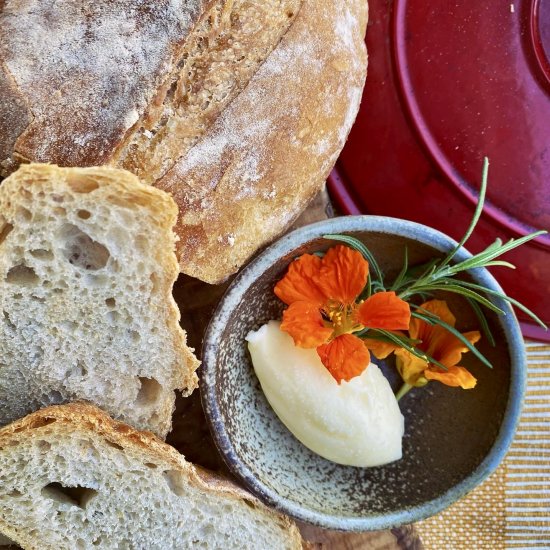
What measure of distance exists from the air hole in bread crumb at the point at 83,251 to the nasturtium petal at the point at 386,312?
469 mm

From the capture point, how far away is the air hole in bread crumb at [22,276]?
1.27 metres

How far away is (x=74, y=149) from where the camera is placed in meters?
1.25

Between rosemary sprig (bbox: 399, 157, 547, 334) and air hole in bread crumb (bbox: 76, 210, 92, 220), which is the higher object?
air hole in bread crumb (bbox: 76, 210, 92, 220)

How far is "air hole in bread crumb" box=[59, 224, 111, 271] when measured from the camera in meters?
1.26

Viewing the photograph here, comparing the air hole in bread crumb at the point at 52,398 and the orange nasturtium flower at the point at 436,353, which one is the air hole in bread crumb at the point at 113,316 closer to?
the air hole in bread crumb at the point at 52,398

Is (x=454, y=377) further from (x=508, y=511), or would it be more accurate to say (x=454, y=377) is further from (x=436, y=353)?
(x=508, y=511)

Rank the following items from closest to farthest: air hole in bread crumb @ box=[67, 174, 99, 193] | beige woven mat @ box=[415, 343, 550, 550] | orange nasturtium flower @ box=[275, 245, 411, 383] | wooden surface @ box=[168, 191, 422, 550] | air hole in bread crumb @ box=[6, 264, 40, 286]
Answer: air hole in bread crumb @ box=[67, 174, 99, 193], air hole in bread crumb @ box=[6, 264, 40, 286], orange nasturtium flower @ box=[275, 245, 411, 383], wooden surface @ box=[168, 191, 422, 550], beige woven mat @ box=[415, 343, 550, 550]

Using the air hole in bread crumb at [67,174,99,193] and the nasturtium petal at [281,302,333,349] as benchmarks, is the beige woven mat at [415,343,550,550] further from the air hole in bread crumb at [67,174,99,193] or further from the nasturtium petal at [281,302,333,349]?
the air hole in bread crumb at [67,174,99,193]

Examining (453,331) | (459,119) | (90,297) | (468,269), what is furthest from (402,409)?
(90,297)

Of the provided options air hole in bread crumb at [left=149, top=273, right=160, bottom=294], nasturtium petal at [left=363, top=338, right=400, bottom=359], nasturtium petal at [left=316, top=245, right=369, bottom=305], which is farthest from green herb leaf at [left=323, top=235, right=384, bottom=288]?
air hole in bread crumb at [left=149, top=273, right=160, bottom=294]

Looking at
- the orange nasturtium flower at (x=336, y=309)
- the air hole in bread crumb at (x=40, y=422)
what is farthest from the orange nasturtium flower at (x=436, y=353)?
the air hole in bread crumb at (x=40, y=422)

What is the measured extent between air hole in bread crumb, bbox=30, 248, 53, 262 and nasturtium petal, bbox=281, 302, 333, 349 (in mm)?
431

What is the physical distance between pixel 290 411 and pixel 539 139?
0.74 metres

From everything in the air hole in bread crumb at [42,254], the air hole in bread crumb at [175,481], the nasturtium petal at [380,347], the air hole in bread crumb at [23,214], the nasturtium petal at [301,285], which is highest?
the air hole in bread crumb at [23,214]
